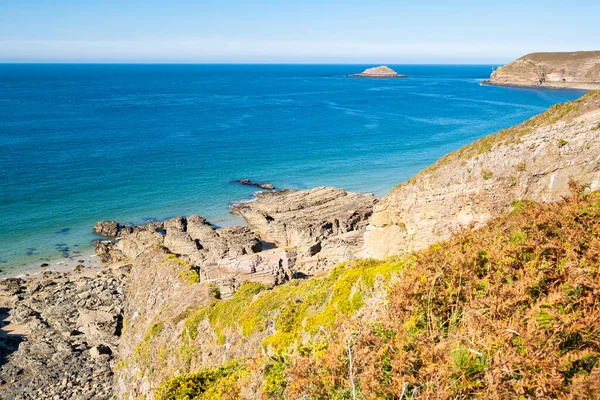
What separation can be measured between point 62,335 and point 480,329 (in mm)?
30891

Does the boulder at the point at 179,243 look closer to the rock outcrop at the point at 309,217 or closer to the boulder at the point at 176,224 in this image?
the boulder at the point at 176,224

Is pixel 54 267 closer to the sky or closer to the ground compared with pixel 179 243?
closer to the ground

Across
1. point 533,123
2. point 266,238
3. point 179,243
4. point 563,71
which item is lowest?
point 266,238

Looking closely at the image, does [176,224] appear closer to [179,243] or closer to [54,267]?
[179,243]

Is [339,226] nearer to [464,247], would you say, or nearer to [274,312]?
[274,312]

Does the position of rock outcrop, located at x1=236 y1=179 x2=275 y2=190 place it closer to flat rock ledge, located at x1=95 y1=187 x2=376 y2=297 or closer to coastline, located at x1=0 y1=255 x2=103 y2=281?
flat rock ledge, located at x1=95 y1=187 x2=376 y2=297

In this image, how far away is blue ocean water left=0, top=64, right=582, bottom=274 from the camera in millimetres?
A: 50750

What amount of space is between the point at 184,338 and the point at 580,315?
52.5 ft

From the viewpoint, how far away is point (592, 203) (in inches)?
369

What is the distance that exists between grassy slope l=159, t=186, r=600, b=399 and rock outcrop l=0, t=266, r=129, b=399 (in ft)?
60.2

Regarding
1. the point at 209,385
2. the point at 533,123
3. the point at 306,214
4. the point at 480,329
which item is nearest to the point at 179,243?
the point at 306,214

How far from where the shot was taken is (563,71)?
18075 cm

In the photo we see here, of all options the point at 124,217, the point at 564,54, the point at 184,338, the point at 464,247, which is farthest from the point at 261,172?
the point at 564,54

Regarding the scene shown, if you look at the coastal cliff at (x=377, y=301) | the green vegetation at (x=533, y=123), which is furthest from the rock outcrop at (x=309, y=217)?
the green vegetation at (x=533, y=123)
